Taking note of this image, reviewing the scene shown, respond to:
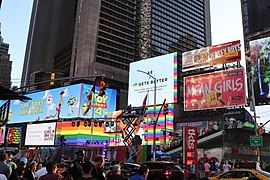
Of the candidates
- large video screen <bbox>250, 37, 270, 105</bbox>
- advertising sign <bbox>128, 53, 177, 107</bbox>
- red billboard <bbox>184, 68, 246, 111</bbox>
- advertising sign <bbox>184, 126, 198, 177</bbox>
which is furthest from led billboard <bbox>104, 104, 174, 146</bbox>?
advertising sign <bbox>184, 126, 198, 177</bbox>

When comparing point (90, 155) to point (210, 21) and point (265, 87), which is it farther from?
point (210, 21)

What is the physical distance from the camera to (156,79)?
5791 centimetres

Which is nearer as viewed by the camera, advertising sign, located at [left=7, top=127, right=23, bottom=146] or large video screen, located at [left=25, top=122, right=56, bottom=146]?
large video screen, located at [left=25, top=122, right=56, bottom=146]

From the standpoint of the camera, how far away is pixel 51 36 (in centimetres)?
14388

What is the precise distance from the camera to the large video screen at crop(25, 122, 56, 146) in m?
56.5

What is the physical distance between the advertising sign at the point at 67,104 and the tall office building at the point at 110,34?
1642 centimetres

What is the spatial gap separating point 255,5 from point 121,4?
200 ft

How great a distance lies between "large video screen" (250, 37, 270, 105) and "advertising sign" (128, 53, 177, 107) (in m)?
14.8

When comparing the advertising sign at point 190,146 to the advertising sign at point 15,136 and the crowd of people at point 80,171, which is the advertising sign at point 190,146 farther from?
the advertising sign at point 15,136

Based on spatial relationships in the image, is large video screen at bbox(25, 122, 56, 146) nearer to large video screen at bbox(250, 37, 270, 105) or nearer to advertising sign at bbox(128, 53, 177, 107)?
advertising sign at bbox(128, 53, 177, 107)

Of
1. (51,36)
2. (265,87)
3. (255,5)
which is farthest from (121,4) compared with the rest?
(265,87)

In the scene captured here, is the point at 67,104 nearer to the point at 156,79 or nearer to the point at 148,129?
the point at 148,129

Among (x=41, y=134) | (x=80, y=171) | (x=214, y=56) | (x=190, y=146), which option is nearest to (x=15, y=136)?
(x=41, y=134)

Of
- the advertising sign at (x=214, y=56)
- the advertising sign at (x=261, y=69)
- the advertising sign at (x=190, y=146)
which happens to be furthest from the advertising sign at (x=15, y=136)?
the advertising sign at (x=190, y=146)
